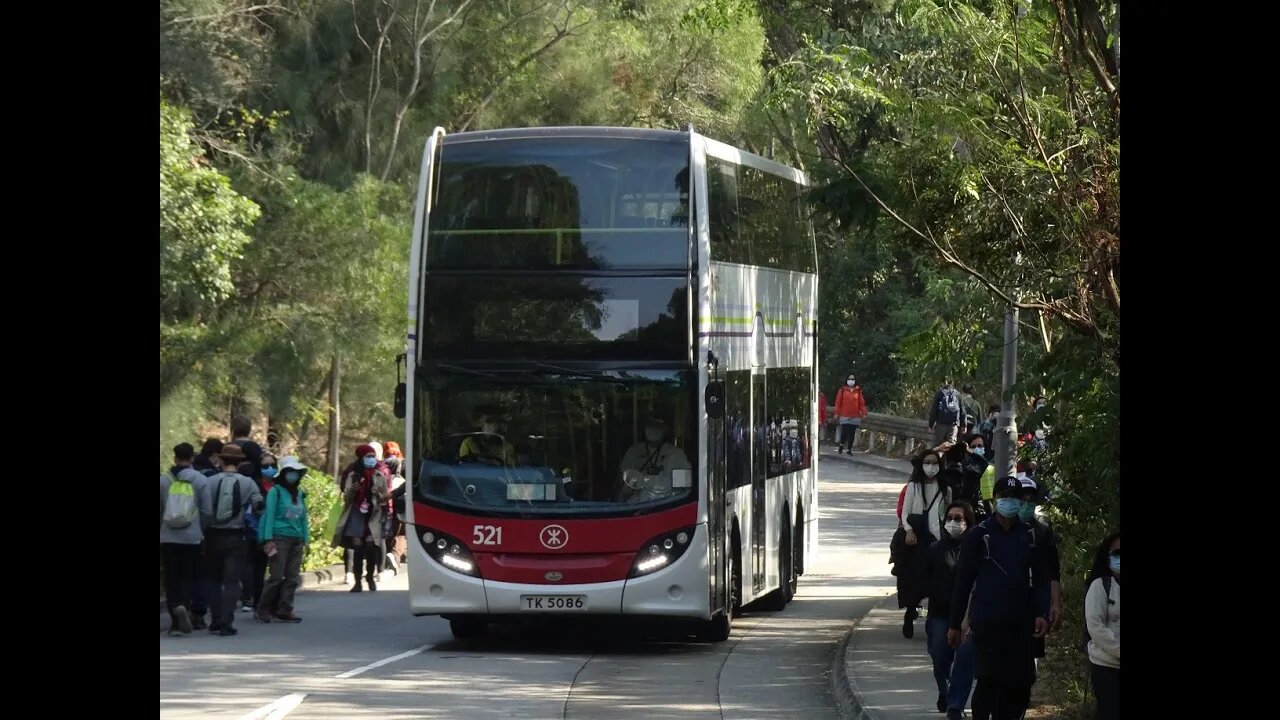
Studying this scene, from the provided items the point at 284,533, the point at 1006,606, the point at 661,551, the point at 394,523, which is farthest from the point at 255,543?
the point at 1006,606

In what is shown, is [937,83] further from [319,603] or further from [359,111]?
[359,111]

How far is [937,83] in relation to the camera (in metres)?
15.9

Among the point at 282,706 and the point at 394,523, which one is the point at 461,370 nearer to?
the point at 282,706

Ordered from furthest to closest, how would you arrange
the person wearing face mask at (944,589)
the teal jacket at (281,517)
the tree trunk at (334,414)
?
the tree trunk at (334,414) < the teal jacket at (281,517) < the person wearing face mask at (944,589)

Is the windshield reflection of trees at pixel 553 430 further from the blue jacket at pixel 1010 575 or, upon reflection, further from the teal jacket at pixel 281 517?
the blue jacket at pixel 1010 575

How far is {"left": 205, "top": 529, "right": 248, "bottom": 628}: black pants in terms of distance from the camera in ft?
61.2

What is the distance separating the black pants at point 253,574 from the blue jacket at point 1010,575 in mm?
10736

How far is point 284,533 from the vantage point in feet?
64.1

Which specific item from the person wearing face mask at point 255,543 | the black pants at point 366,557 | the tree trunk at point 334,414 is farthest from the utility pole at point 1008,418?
the tree trunk at point 334,414

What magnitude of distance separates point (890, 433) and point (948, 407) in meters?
12.9

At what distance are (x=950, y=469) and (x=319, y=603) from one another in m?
8.29

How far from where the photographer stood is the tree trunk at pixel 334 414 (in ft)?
120

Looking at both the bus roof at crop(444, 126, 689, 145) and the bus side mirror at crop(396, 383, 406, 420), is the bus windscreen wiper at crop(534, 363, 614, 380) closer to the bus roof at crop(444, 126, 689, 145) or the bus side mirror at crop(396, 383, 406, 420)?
the bus side mirror at crop(396, 383, 406, 420)

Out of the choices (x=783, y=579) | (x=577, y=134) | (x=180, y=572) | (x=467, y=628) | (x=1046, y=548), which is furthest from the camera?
(x=783, y=579)
